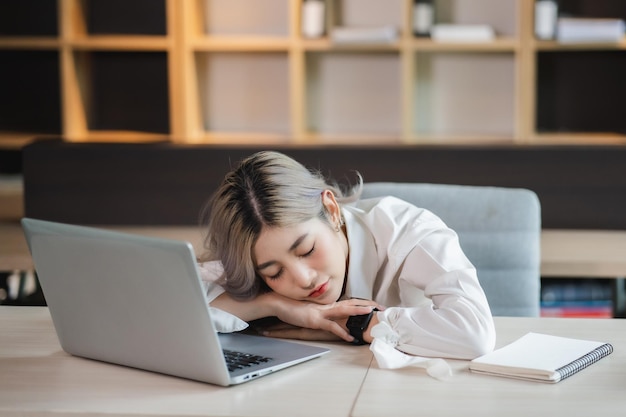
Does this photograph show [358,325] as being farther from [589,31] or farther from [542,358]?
[589,31]

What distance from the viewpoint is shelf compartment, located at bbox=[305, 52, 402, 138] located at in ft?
12.2

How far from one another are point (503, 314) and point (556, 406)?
2.98 ft

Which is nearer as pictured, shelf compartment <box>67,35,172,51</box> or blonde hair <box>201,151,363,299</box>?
blonde hair <box>201,151,363,299</box>

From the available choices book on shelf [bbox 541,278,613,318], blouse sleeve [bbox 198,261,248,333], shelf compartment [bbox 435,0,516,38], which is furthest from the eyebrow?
shelf compartment [bbox 435,0,516,38]

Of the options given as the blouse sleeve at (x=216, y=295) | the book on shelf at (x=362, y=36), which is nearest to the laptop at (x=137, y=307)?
the blouse sleeve at (x=216, y=295)

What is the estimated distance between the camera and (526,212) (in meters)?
2.21

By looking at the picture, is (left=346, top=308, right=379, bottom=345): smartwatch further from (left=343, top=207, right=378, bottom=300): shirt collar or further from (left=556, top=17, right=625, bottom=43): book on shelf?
(left=556, top=17, right=625, bottom=43): book on shelf

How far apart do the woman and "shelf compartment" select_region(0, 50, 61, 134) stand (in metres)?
2.25

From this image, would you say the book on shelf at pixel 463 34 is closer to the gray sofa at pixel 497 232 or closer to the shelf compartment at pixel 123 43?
the shelf compartment at pixel 123 43

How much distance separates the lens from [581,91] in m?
3.61

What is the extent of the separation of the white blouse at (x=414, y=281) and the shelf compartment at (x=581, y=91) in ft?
5.79

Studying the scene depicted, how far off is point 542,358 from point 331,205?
1.73 feet

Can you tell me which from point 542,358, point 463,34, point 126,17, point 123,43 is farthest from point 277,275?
point 126,17

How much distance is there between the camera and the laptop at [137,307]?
4.52ft
